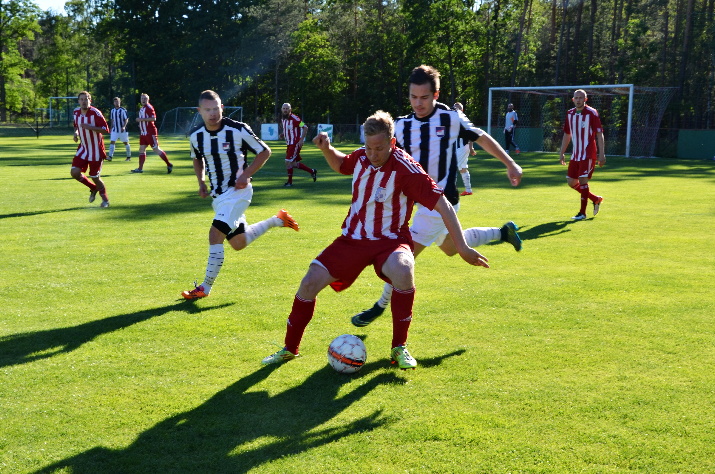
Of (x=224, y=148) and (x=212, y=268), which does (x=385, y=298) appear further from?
(x=224, y=148)

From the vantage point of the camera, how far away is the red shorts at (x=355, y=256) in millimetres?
4375

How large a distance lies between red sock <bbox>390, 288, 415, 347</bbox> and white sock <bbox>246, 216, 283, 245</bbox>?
266 centimetres

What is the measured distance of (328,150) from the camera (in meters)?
4.31

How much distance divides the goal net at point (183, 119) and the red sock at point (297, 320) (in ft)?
133

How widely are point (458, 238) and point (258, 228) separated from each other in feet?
10.9

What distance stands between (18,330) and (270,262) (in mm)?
3149

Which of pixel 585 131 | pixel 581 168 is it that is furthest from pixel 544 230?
pixel 585 131

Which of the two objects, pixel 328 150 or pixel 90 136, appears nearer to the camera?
pixel 328 150

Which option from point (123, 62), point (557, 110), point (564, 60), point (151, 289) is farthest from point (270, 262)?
point (123, 62)

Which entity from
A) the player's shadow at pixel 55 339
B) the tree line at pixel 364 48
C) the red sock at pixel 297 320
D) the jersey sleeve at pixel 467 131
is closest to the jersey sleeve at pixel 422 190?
the red sock at pixel 297 320

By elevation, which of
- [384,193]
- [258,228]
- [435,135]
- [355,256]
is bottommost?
[258,228]

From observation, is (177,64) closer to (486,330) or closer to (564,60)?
(564,60)

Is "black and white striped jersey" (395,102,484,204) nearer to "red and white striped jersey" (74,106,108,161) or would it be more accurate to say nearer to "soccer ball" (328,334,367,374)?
"soccer ball" (328,334,367,374)

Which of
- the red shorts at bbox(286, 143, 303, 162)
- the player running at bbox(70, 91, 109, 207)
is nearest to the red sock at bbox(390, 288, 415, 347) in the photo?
the player running at bbox(70, 91, 109, 207)
